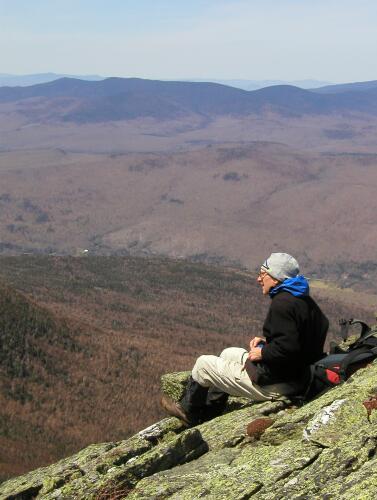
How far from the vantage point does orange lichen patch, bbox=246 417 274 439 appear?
506 inches

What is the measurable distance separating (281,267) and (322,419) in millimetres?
3102

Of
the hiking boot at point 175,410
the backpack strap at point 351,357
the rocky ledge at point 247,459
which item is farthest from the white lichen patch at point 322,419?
the hiking boot at point 175,410

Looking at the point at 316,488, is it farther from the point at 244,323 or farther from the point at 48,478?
the point at 244,323

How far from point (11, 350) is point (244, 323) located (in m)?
75.2

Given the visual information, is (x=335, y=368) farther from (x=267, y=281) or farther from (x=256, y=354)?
(x=267, y=281)

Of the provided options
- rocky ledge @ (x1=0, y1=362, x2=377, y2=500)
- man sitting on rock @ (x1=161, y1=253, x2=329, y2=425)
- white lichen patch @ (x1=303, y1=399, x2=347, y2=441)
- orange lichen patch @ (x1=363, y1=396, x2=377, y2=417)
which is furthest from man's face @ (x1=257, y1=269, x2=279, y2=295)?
orange lichen patch @ (x1=363, y1=396, x2=377, y2=417)

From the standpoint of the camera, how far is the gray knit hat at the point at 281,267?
13211 millimetres

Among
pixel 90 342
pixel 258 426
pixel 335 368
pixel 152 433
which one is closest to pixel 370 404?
pixel 258 426

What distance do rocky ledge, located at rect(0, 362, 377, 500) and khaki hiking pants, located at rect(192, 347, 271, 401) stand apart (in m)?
0.47

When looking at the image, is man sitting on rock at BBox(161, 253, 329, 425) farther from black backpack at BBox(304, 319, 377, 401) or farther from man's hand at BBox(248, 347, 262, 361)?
black backpack at BBox(304, 319, 377, 401)

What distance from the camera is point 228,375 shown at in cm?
1392

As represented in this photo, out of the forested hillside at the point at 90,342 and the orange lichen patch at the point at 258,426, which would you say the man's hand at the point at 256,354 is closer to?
the orange lichen patch at the point at 258,426

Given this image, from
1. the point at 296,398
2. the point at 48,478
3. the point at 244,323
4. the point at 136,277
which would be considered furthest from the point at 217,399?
the point at 136,277

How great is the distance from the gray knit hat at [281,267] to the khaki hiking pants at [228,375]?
182 cm
